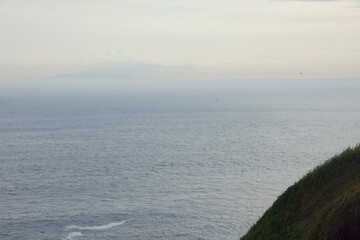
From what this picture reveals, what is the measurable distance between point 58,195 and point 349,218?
208 ft

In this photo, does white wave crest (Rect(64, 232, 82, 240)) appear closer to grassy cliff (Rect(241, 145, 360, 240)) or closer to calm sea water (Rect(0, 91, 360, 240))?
calm sea water (Rect(0, 91, 360, 240))

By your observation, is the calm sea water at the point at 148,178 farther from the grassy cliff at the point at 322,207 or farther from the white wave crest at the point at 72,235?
the grassy cliff at the point at 322,207

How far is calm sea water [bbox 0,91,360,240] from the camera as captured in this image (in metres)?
66.9

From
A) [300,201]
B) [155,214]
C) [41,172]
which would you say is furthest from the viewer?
[41,172]

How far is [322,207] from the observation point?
97.3ft

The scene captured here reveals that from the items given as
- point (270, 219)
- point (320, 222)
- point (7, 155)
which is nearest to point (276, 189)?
point (270, 219)

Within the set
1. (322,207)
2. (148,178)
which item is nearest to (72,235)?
(148,178)

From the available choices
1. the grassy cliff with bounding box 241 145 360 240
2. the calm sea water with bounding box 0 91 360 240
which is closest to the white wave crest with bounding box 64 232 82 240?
the calm sea water with bounding box 0 91 360 240

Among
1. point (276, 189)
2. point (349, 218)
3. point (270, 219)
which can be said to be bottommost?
point (276, 189)

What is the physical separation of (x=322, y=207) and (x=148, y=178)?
65127 mm

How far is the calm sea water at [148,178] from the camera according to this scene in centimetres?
6688

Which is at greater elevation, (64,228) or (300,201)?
(300,201)

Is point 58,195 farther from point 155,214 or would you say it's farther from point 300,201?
point 300,201

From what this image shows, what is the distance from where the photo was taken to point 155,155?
117m
